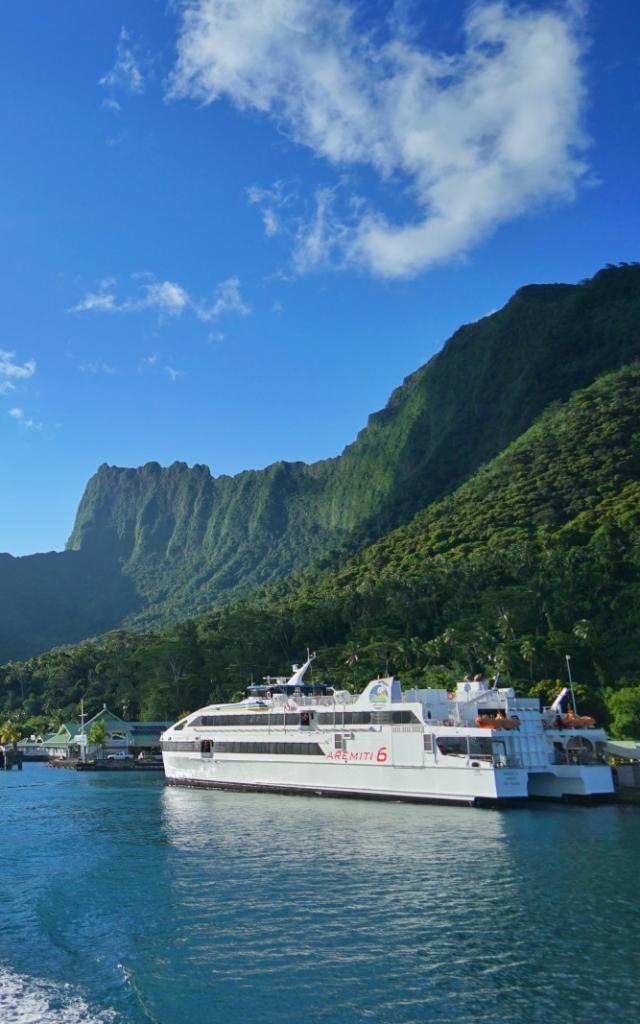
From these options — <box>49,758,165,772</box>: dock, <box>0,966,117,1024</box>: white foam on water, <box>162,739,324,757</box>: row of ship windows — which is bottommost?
<box>49,758,165,772</box>: dock

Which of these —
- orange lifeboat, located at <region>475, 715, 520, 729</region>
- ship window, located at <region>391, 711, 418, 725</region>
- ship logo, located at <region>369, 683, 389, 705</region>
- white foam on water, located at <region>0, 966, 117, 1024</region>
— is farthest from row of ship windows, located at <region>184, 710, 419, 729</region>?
white foam on water, located at <region>0, 966, 117, 1024</region>

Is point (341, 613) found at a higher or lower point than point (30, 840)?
higher

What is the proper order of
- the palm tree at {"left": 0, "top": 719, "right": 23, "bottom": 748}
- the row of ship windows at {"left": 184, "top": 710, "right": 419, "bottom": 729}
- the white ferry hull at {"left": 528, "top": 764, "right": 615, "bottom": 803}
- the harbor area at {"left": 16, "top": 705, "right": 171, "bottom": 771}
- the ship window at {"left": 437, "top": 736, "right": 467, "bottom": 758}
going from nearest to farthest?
the white ferry hull at {"left": 528, "top": 764, "right": 615, "bottom": 803} < the ship window at {"left": 437, "top": 736, "right": 467, "bottom": 758} < the row of ship windows at {"left": 184, "top": 710, "right": 419, "bottom": 729} < the harbor area at {"left": 16, "top": 705, "right": 171, "bottom": 771} < the palm tree at {"left": 0, "top": 719, "right": 23, "bottom": 748}

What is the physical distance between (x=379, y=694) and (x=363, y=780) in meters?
5.83

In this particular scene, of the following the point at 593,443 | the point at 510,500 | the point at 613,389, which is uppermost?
the point at 613,389

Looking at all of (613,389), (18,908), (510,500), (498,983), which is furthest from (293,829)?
(613,389)

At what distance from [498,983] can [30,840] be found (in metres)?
31.1

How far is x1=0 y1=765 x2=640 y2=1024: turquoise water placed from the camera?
61.7ft

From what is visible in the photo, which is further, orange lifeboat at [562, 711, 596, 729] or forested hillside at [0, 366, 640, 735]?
forested hillside at [0, 366, 640, 735]

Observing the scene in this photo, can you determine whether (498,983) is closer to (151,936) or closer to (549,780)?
(151,936)

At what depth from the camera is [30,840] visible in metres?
42.8

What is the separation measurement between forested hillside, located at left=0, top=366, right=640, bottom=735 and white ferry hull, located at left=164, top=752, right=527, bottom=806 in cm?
2134

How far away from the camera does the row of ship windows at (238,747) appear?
191 feet

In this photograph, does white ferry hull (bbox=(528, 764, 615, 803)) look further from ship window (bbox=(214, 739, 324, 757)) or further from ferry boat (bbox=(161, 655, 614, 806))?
ship window (bbox=(214, 739, 324, 757))
